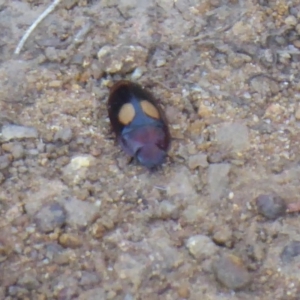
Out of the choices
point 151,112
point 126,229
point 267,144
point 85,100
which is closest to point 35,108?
point 85,100

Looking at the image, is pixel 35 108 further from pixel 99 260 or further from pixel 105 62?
pixel 99 260

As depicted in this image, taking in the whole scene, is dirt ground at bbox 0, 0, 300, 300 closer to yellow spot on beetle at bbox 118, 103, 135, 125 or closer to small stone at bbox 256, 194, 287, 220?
small stone at bbox 256, 194, 287, 220

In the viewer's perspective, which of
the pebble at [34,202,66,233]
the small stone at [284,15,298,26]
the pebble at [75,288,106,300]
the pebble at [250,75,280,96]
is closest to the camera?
the pebble at [75,288,106,300]

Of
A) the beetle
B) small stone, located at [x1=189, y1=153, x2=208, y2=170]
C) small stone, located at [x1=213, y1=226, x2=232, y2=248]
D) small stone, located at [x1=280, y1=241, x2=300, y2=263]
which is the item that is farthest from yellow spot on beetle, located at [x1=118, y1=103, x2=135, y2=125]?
small stone, located at [x1=280, y1=241, x2=300, y2=263]

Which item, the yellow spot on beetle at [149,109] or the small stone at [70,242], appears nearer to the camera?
the small stone at [70,242]

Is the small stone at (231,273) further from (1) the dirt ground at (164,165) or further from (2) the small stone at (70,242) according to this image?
(2) the small stone at (70,242)

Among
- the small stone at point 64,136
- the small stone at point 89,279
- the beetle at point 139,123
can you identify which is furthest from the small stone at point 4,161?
the small stone at point 89,279

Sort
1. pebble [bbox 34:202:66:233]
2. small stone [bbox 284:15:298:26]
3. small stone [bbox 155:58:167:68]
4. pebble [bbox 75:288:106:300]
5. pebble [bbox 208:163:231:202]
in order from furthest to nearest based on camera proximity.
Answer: small stone [bbox 284:15:298:26] → small stone [bbox 155:58:167:68] → pebble [bbox 208:163:231:202] → pebble [bbox 34:202:66:233] → pebble [bbox 75:288:106:300]
